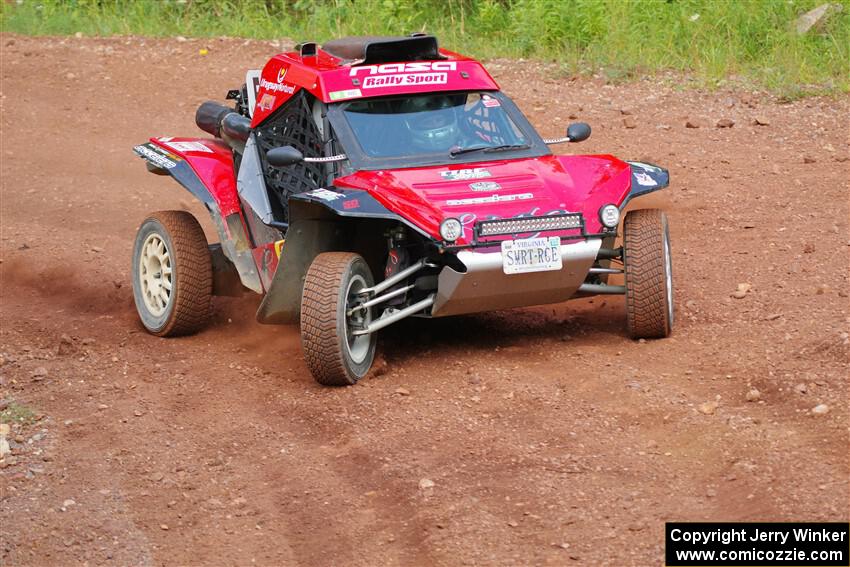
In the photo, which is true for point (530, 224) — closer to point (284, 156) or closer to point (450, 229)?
point (450, 229)

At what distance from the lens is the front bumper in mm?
7129

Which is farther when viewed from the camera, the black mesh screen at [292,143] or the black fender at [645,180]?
the black mesh screen at [292,143]

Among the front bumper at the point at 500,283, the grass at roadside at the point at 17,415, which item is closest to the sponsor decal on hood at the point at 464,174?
the front bumper at the point at 500,283

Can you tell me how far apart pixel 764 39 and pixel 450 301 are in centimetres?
819

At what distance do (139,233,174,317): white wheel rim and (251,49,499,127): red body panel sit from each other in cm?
109

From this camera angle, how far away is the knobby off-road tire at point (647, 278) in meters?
7.49

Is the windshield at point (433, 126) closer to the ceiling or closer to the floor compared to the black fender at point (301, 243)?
closer to the ceiling

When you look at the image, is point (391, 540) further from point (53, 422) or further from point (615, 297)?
point (615, 297)

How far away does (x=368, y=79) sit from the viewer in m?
8.20

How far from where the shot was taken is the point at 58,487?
6090mm

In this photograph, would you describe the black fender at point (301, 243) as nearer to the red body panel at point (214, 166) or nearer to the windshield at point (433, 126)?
the windshield at point (433, 126)

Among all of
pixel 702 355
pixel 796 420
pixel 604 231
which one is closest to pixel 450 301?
pixel 604 231
